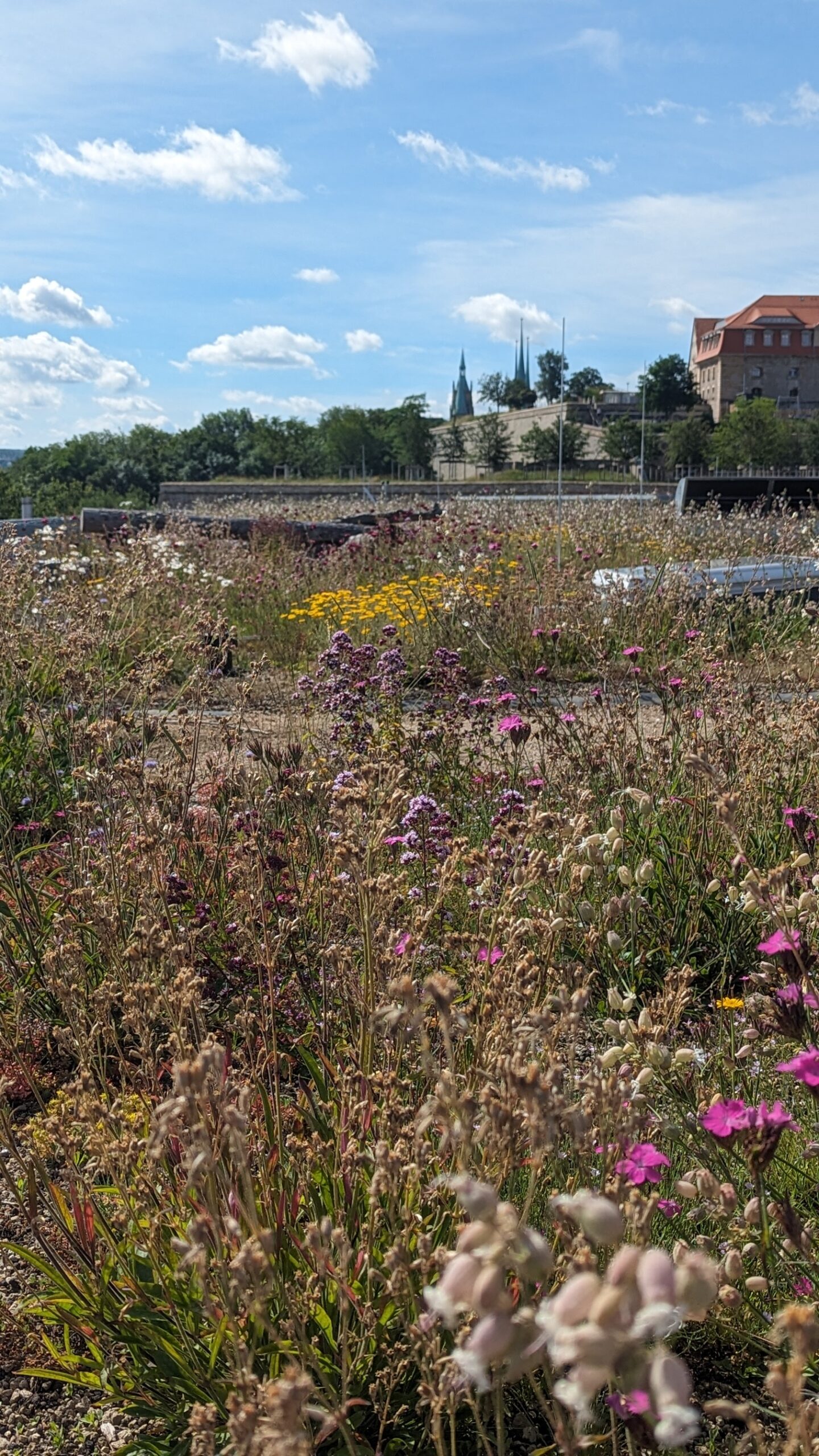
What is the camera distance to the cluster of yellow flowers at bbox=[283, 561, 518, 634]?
9.25m

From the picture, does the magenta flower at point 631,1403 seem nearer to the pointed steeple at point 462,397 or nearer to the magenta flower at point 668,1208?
the magenta flower at point 668,1208

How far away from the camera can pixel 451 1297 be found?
0.84 m

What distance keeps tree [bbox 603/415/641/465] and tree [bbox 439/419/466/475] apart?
11487mm

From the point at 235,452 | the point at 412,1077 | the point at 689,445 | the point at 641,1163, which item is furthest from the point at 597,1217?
the point at 235,452

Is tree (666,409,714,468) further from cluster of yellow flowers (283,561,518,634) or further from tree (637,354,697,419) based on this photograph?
cluster of yellow flowers (283,561,518,634)

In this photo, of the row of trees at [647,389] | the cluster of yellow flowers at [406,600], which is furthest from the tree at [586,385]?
the cluster of yellow flowers at [406,600]

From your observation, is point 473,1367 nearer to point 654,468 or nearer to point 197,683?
point 197,683

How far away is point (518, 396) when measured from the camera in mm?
126125

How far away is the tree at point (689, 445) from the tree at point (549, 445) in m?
7.05

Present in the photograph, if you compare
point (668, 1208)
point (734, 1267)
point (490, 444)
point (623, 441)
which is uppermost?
point (623, 441)

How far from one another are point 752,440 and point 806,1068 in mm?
91338

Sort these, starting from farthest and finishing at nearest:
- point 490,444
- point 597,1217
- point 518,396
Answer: point 518,396 < point 490,444 < point 597,1217

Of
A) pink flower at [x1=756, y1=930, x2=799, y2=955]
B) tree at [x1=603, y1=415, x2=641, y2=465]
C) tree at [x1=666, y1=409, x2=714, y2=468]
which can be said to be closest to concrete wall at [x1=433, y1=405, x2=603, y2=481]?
tree at [x1=603, y1=415, x2=641, y2=465]

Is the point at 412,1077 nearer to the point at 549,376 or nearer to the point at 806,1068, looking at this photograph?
the point at 806,1068
